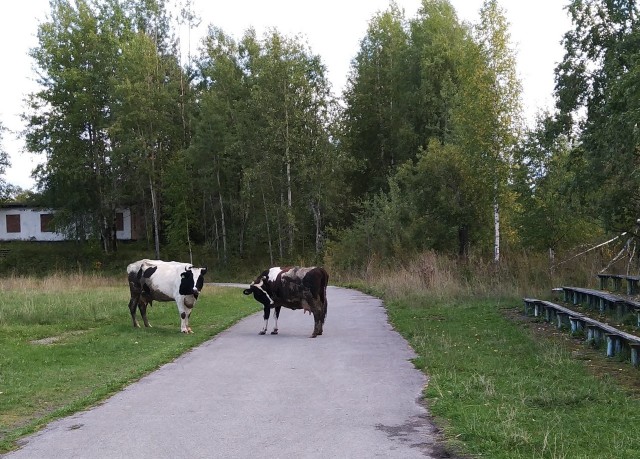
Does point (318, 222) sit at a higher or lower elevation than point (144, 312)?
higher

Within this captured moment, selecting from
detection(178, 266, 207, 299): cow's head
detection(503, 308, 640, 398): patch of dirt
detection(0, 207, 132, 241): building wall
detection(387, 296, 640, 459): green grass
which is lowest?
detection(503, 308, 640, 398): patch of dirt

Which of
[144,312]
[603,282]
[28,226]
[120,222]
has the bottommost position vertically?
[144,312]

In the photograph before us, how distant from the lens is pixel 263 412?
7.25 metres

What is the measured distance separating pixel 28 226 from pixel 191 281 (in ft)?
171

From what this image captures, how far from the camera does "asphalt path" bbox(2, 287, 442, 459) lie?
588 centimetres

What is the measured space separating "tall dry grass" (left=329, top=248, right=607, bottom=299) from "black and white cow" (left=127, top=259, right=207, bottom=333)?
8.64m

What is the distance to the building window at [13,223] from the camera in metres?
61.5

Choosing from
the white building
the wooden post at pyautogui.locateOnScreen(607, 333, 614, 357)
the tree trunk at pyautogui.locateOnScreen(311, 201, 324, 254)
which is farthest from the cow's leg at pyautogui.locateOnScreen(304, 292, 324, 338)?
the white building

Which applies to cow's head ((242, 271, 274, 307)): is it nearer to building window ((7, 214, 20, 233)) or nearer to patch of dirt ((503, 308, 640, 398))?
patch of dirt ((503, 308, 640, 398))

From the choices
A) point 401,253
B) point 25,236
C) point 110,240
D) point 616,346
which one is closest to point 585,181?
point 616,346

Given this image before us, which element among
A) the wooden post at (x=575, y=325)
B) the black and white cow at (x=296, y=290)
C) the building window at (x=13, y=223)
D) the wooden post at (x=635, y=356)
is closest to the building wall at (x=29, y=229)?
the building window at (x=13, y=223)

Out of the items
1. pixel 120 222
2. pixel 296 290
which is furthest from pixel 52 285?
pixel 120 222

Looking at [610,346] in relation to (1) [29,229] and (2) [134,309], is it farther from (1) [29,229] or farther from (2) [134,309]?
(1) [29,229]

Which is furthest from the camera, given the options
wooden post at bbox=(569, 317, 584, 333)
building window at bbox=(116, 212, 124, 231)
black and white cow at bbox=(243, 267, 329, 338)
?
building window at bbox=(116, 212, 124, 231)
